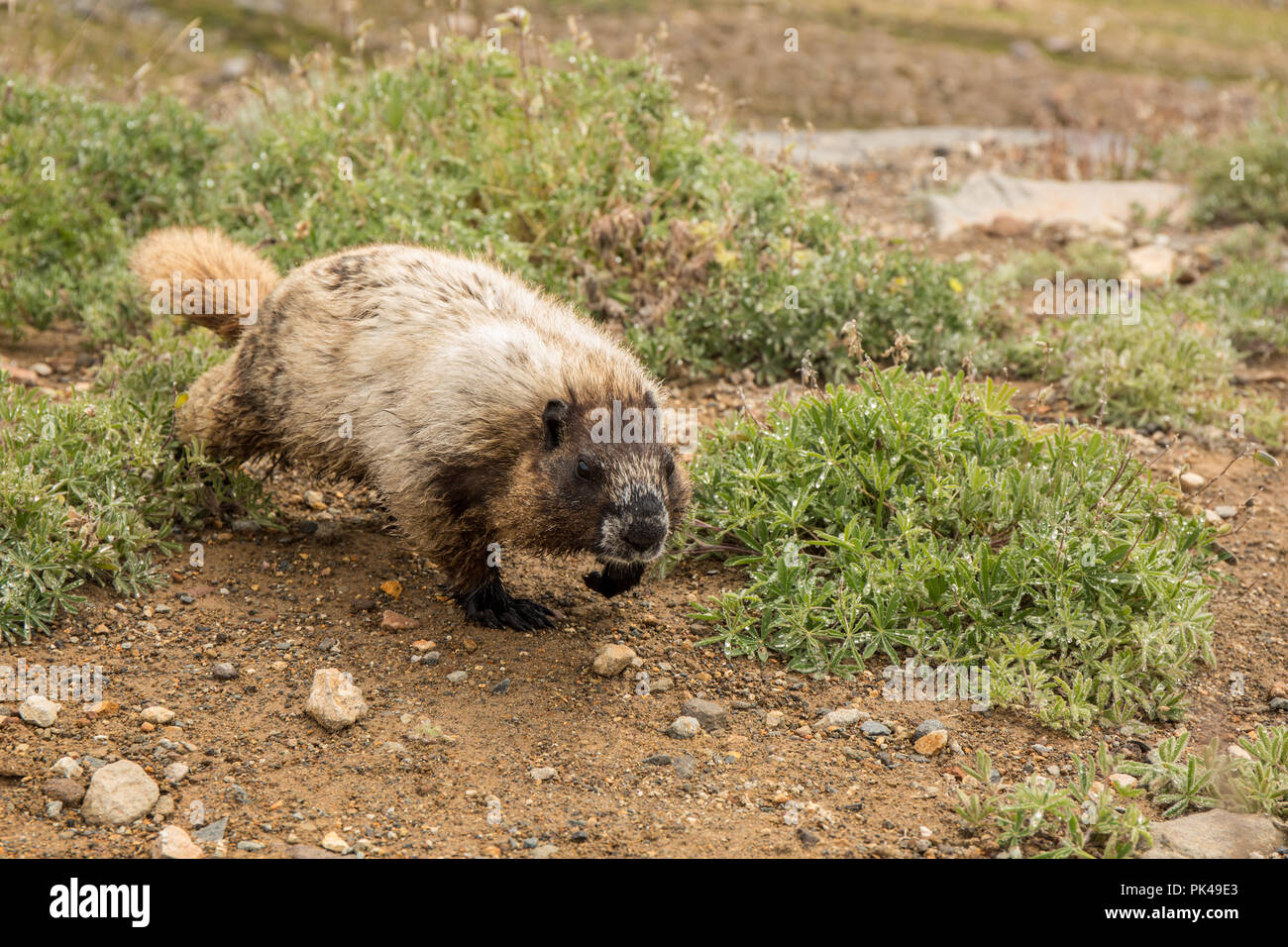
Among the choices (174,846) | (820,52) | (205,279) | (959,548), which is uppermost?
(820,52)

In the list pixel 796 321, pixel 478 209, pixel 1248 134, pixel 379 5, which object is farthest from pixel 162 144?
pixel 1248 134

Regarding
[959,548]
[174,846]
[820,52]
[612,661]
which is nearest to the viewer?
[174,846]

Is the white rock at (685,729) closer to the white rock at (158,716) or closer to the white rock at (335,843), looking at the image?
the white rock at (335,843)

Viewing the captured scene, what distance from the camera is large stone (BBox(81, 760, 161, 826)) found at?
369 centimetres

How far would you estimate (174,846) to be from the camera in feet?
11.5

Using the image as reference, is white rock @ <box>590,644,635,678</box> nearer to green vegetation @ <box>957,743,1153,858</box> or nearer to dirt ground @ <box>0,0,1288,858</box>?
dirt ground @ <box>0,0,1288,858</box>

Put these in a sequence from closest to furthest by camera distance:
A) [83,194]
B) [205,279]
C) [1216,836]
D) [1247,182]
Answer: [1216,836] → [205,279] → [83,194] → [1247,182]

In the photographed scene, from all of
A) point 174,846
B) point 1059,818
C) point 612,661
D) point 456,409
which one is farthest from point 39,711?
point 1059,818

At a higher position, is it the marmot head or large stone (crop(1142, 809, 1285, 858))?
the marmot head

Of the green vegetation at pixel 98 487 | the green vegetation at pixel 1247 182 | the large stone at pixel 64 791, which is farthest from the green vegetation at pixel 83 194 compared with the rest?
the green vegetation at pixel 1247 182

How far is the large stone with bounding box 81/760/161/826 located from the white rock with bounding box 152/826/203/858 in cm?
18

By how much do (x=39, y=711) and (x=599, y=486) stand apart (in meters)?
2.11

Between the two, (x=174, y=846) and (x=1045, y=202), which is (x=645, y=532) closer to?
(x=174, y=846)

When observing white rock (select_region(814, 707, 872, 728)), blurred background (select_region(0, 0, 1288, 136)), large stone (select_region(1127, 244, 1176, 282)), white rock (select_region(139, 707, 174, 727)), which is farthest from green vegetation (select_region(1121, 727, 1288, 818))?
blurred background (select_region(0, 0, 1288, 136))
